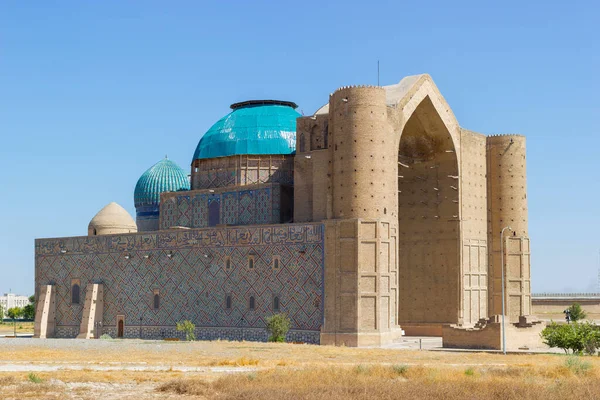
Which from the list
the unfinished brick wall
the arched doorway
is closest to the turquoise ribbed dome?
the arched doorway

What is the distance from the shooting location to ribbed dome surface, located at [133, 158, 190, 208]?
183 feet

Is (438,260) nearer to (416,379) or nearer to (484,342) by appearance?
(484,342)

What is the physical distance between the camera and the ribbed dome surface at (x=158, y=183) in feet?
183

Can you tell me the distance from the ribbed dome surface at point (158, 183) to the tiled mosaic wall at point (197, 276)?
299 inches

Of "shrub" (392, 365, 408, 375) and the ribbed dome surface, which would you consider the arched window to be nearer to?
the ribbed dome surface

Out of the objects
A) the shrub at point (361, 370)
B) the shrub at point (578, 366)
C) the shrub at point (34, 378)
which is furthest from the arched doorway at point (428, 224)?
the shrub at point (34, 378)

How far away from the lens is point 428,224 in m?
47.1

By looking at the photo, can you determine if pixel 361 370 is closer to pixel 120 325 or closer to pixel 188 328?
pixel 188 328

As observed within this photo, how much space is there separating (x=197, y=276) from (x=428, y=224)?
1194 cm

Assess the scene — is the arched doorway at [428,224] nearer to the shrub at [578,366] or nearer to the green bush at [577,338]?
the green bush at [577,338]

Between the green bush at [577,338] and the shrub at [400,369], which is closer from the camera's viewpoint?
the shrub at [400,369]

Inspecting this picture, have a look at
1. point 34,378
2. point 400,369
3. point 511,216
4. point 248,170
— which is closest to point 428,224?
point 511,216

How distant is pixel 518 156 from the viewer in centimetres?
4822

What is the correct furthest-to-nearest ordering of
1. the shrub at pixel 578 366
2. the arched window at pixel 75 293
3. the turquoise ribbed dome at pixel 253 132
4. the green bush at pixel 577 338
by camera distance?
the arched window at pixel 75 293 → the turquoise ribbed dome at pixel 253 132 → the green bush at pixel 577 338 → the shrub at pixel 578 366
